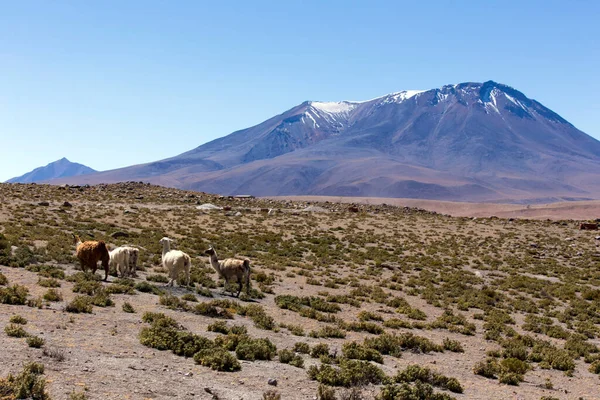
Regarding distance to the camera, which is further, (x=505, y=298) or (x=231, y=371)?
(x=505, y=298)

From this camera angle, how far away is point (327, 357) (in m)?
11.7

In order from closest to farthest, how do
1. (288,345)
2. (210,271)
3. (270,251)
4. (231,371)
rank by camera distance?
(231,371), (288,345), (210,271), (270,251)

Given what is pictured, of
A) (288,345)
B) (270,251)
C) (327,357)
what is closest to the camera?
(327,357)

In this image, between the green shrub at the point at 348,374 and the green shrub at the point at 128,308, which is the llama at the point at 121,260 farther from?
the green shrub at the point at 348,374

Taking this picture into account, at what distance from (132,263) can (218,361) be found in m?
10.3

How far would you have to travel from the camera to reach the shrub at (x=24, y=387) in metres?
7.23

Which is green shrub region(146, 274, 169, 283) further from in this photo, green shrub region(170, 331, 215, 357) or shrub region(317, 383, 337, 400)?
shrub region(317, 383, 337, 400)

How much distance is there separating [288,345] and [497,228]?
181ft

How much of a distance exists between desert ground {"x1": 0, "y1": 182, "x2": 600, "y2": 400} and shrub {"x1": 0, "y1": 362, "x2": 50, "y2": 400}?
0.02 m

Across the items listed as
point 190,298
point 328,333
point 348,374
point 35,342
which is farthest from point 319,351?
point 35,342

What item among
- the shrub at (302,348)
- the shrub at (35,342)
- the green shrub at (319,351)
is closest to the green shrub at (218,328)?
the shrub at (302,348)

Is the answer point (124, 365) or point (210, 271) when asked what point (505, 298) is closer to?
point (210, 271)

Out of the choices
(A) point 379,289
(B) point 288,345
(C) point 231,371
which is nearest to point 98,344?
(C) point 231,371

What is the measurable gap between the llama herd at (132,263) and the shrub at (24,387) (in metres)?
10.4
